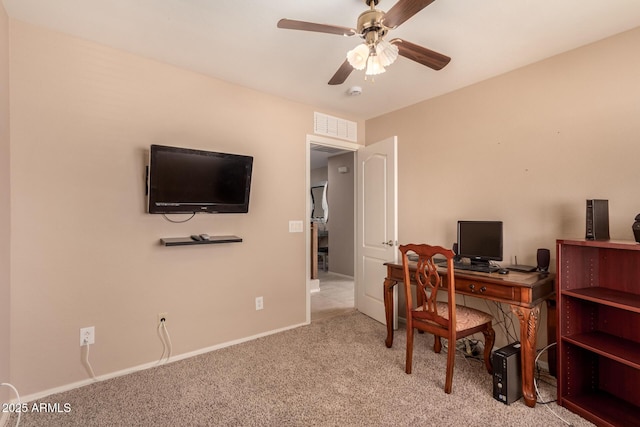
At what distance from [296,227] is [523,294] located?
2.08 meters

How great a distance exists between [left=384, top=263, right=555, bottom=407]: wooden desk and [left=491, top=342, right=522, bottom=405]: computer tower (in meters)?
0.04

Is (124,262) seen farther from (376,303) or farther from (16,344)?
(376,303)

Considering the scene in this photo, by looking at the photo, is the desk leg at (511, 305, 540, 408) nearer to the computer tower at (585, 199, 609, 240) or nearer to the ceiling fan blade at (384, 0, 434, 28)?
the computer tower at (585, 199, 609, 240)

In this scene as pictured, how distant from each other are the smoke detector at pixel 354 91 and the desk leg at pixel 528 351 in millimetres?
2250

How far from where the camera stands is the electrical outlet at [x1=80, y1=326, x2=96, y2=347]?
7.09 feet

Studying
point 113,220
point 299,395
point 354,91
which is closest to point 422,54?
point 354,91

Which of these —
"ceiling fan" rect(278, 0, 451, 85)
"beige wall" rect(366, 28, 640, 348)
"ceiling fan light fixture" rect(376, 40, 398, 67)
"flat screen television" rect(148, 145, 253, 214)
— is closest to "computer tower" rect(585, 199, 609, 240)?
"beige wall" rect(366, 28, 640, 348)

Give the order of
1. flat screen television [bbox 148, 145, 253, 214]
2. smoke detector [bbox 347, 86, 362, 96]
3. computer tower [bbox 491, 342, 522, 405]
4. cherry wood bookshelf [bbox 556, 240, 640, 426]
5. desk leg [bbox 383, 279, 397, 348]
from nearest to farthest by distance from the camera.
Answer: cherry wood bookshelf [bbox 556, 240, 640, 426] < computer tower [bbox 491, 342, 522, 405] < flat screen television [bbox 148, 145, 253, 214] < desk leg [bbox 383, 279, 397, 348] < smoke detector [bbox 347, 86, 362, 96]

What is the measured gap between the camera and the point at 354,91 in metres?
2.98

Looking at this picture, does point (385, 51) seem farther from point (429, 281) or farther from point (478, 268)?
point (478, 268)

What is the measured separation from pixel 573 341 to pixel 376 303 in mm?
1803

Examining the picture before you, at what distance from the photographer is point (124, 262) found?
232 centimetres

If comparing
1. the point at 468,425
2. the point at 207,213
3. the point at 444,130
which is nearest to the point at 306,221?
the point at 207,213

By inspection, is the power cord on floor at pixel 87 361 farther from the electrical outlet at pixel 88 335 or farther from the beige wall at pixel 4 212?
the beige wall at pixel 4 212
